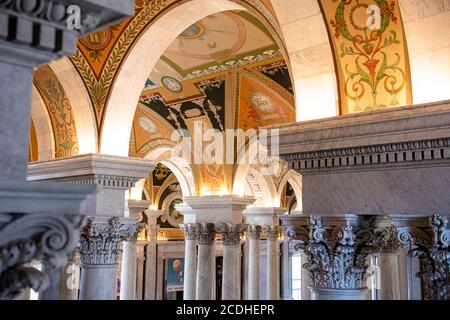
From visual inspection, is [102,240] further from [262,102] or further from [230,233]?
[262,102]

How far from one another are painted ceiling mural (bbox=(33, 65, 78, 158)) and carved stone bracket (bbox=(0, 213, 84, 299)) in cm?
466

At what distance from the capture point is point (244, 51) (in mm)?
9484

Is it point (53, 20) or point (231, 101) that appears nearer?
point (53, 20)

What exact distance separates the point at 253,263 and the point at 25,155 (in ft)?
41.2

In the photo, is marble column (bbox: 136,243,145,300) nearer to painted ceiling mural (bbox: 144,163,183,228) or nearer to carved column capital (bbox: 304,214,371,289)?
painted ceiling mural (bbox: 144,163,183,228)

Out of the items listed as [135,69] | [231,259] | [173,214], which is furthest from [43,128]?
[173,214]

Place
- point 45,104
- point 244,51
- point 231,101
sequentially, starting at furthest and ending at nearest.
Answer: point 231,101 → point 244,51 → point 45,104

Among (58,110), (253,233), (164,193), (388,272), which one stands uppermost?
(164,193)

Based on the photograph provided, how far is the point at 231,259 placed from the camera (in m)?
11.0

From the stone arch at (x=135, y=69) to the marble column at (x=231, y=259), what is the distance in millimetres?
5261
